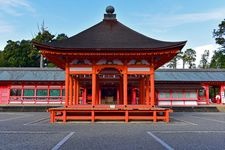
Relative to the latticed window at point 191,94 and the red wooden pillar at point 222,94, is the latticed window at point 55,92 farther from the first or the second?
the red wooden pillar at point 222,94

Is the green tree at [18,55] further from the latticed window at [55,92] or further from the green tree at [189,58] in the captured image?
the green tree at [189,58]

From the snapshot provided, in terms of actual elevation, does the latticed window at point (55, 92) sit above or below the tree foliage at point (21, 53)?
below

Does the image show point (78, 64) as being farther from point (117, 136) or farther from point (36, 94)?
point (36, 94)

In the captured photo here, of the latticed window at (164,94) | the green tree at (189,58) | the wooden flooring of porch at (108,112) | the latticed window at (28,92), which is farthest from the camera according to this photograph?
the green tree at (189,58)

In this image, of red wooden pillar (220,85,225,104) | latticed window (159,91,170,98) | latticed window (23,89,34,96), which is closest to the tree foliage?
latticed window (23,89,34,96)

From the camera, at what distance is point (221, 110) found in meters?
28.4

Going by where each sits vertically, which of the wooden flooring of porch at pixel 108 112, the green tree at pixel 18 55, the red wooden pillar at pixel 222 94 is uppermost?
the green tree at pixel 18 55

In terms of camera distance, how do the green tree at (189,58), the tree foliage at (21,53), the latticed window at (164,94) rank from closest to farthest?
the latticed window at (164,94) < the tree foliage at (21,53) < the green tree at (189,58)

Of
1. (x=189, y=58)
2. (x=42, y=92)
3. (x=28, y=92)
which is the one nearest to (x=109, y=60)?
(x=42, y=92)

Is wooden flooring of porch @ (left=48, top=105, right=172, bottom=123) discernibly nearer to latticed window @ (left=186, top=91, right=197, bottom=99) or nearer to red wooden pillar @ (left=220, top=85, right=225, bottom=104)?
latticed window @ (left=186, top=91, right=197, bottom=99)

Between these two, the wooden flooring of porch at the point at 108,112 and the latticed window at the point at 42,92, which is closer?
the wooden flooring of porch at the point at 108,112

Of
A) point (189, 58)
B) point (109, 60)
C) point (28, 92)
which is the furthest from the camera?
point (189, 58)

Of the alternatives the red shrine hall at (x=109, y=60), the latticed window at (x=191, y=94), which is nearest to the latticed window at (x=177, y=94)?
the latticed window at (x=191, y=94)

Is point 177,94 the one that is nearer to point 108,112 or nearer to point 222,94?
point 222,94
